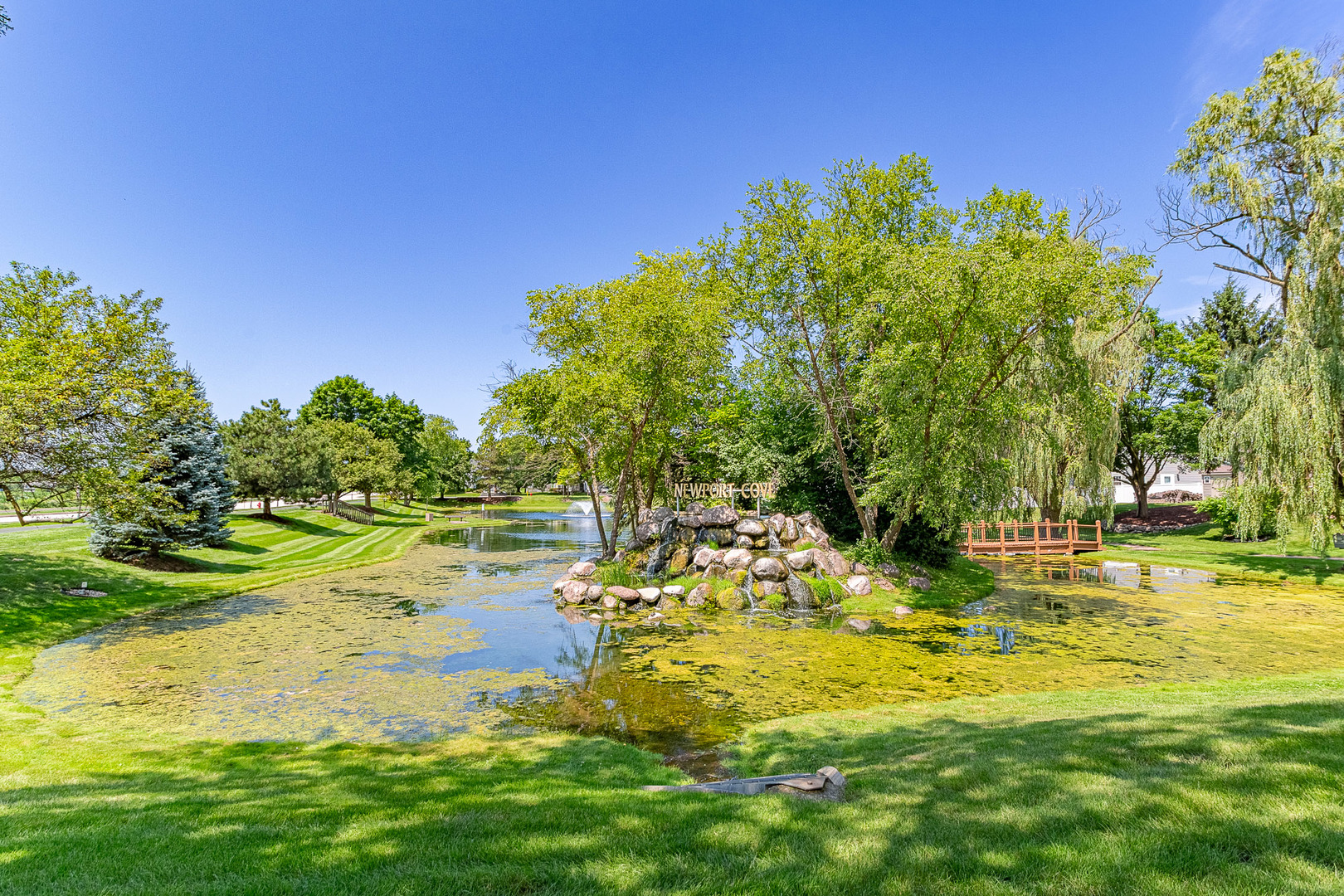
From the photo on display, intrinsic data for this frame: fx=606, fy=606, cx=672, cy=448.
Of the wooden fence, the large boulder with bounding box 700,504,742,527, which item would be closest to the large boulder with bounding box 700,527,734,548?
the large boulder with bounding box 700,504,742,527

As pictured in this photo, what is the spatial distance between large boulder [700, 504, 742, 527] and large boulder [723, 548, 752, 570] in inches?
56.3

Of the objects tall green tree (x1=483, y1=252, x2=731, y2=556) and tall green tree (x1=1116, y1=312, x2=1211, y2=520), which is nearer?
tall green tree (x1=483, y1=252, x2=731, y2=556)

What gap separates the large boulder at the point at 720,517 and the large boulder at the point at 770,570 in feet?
8.10

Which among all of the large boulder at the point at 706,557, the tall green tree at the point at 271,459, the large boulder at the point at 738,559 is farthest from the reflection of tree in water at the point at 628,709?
the tall green tree at the point at 271,459

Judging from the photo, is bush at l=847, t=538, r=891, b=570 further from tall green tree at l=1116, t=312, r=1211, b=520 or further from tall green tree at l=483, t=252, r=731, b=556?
tall green tree at l=1116, t=312, r=1211, b=520

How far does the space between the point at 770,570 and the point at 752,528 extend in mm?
2214

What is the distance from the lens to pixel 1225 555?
24.2 metres

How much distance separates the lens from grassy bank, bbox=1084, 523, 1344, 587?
19.9 meters

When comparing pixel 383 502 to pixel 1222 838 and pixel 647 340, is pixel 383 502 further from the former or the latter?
pixel 1222 838

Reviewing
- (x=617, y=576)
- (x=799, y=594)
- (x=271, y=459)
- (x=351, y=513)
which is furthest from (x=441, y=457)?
(x=799, y=594)

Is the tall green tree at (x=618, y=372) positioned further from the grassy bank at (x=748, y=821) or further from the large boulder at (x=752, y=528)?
the grassy bank at (x=748, y=821)

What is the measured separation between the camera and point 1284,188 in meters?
19.6

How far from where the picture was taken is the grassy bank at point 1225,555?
19.9 meters

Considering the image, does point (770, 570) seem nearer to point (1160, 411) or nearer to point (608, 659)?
point (608, 659)
